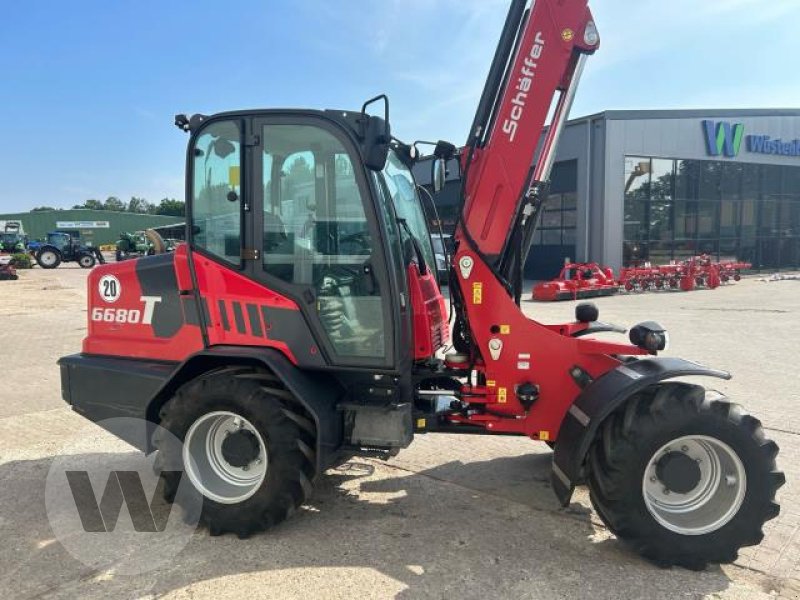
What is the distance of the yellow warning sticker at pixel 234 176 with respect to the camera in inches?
140

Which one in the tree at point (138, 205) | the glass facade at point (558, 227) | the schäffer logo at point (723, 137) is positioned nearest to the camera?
the glass facade at point (558, 227)

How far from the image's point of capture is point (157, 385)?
3.77 m

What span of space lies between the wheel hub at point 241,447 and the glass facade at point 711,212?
73.2 ft

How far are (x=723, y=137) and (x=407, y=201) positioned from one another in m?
25.6

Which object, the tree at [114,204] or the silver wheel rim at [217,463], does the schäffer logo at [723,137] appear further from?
the tree at [114,204]

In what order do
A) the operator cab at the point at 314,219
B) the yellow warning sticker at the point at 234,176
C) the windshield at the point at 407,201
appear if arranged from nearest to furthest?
the operator cab at the point at 314,219 < the yellow warning sticker at the point at 234,176 < the windshield at the point at 407,201

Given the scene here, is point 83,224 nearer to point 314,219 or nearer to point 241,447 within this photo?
point 241,447

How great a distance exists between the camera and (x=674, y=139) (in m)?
23.7

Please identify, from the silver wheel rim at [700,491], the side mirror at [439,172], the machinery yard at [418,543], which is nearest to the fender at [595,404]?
the silver wheel rim at [700,491]

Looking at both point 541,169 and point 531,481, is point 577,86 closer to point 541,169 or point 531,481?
point 541,169

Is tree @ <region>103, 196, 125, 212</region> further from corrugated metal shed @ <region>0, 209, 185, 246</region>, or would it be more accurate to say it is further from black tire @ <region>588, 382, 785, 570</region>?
black tire @ <region>588, 382, 785, 570</region>

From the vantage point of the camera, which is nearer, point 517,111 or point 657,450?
point 657,450

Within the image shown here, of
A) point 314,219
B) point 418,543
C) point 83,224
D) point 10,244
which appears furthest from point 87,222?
point 418,543

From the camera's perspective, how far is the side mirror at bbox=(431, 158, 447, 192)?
12.3 ft
